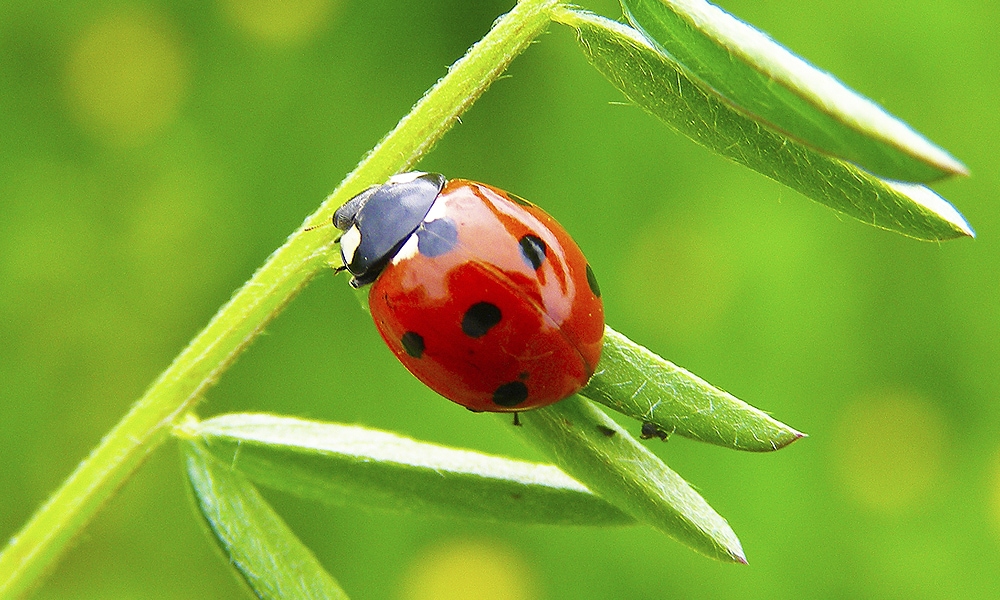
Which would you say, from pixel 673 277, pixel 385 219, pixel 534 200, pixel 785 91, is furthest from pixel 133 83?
pixel 785 91

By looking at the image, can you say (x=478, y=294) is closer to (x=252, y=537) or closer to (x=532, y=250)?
(x=532, y=250)

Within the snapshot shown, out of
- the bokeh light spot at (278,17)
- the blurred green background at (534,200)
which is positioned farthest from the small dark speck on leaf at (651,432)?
the bokeh light spot at (278,17)

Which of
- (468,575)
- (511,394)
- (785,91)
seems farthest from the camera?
(468,575)

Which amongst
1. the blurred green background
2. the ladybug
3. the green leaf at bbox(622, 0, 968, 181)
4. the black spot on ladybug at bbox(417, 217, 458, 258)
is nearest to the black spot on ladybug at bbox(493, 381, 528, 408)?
the ladybug

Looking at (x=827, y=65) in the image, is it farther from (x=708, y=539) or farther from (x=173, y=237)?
(x=708, y=539)

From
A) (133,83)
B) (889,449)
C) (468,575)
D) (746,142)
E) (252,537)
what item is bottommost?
(468,575)

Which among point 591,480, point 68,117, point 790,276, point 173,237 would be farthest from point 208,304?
point 591,480
